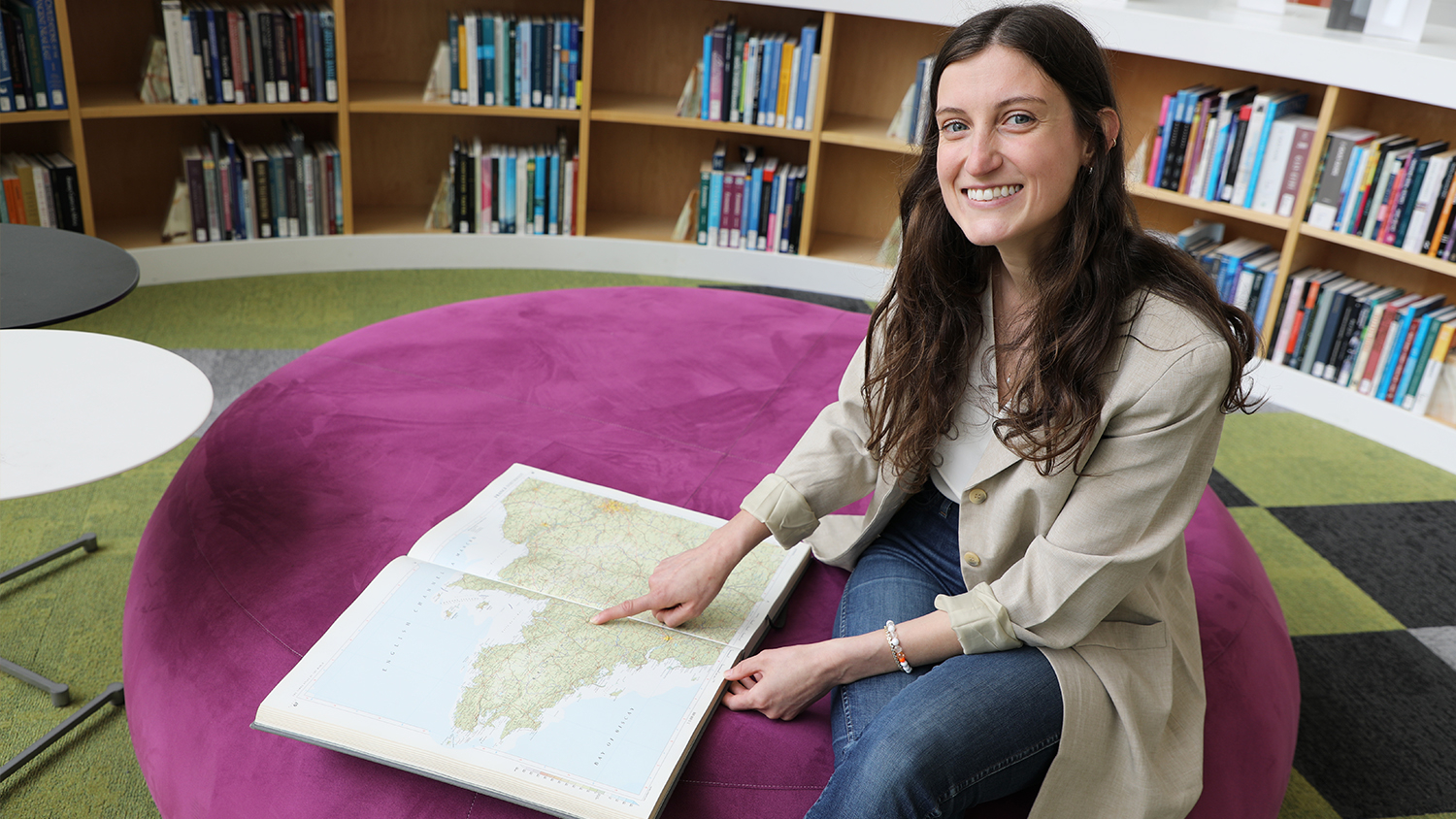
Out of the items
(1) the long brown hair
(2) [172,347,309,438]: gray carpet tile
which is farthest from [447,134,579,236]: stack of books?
(1) the long brown hair

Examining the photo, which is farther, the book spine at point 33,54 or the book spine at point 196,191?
the book spine at point 196,191

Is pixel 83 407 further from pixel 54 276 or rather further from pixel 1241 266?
pixel 1241 266

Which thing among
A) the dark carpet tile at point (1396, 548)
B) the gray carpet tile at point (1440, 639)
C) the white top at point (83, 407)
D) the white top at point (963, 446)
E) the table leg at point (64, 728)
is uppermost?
the white top at point (963, 446)

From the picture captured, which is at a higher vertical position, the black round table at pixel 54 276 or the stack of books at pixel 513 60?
the stack of books at pixel 513 60

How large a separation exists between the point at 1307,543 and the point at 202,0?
3.49 metres

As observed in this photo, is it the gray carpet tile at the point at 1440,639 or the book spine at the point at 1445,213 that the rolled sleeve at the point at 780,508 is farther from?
the book spine at the point at 1445,213

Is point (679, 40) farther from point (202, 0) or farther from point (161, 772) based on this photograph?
point (161, 772)

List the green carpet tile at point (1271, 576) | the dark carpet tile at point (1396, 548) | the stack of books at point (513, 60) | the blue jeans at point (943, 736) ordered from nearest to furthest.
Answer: the blue jeans at point (943, 736), the green carpet tile at point (1271, 576), the dark carpet tile at point (1396, 548), the stack of books at point (513, 60)

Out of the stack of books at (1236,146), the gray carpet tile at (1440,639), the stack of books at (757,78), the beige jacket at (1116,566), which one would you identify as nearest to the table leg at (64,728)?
the beige jacket at (1116,566)

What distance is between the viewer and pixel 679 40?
12.7 feet

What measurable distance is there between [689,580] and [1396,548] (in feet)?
6.74

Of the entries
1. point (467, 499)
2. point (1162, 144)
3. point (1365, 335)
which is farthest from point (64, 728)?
point (1365, 335)

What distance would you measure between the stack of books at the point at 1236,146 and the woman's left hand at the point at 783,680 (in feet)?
8.57

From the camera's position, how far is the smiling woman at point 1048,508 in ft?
3.72
